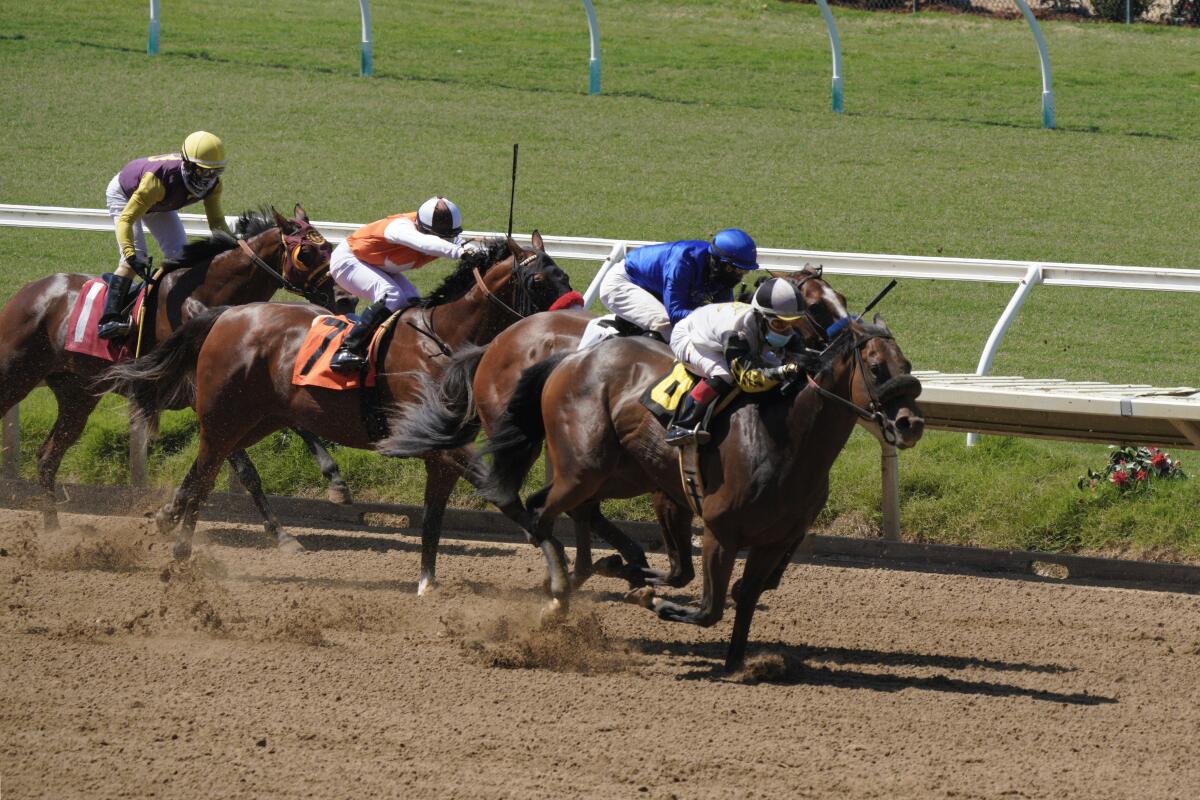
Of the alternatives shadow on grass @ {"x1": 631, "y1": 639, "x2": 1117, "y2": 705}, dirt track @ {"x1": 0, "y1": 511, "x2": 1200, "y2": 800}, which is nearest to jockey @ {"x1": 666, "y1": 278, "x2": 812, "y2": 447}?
shadow on grass @ {"x1": 631, "y1": 639, "x2": 1117, "y2": 705}

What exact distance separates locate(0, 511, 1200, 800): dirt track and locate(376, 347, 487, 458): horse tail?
0.72m

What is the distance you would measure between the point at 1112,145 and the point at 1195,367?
302 inches

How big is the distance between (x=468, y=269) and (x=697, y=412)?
6.38 feet

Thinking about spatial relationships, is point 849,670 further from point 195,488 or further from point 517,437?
point 195,488

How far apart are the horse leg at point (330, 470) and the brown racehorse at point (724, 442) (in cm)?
209

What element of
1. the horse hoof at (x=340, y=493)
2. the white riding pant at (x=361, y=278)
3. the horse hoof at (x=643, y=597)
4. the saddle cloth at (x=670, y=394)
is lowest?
the horse hoof at (x=340, y=493)

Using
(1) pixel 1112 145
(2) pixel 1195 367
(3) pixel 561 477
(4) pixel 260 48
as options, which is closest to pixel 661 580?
(3) pixel 561 477

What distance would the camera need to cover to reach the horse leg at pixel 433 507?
7184 millimetres

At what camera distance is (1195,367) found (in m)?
10.8

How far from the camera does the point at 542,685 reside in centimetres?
571

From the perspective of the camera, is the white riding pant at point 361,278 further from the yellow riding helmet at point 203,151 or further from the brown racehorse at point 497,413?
the yellow riding helmet at point 203,151

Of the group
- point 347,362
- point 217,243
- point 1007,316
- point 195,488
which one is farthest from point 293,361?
point 1007,316

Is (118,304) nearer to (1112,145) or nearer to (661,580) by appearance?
(661,580)

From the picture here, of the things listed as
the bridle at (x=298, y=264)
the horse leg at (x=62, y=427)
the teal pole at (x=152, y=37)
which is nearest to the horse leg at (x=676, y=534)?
the bridle at (x=298, y=264)
